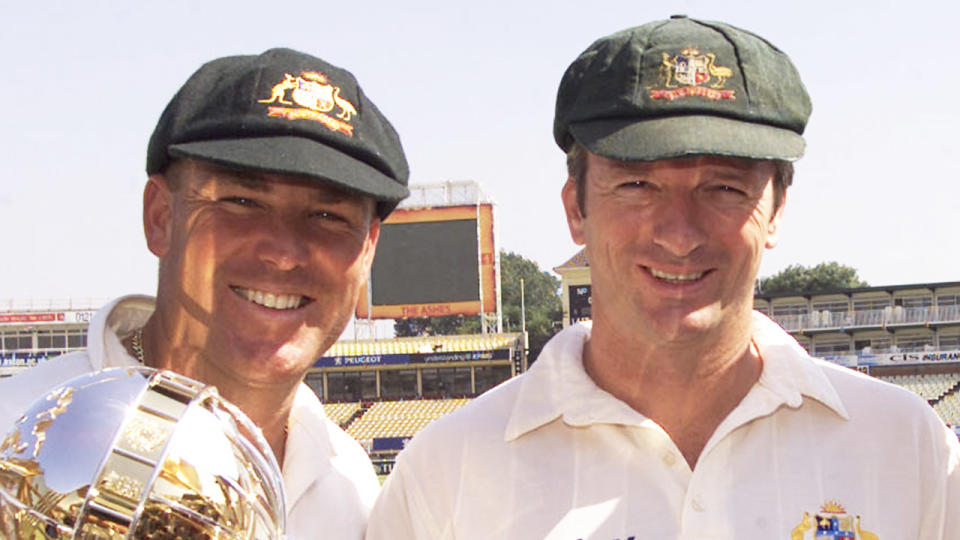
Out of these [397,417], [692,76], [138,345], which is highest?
[692,76]

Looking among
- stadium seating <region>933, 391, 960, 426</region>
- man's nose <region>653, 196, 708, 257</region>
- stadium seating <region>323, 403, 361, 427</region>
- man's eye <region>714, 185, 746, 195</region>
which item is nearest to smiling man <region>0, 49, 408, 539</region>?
man's nose <region>653, 196, 708, 257</region>

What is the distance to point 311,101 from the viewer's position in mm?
2662

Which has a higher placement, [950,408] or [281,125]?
[281,125]

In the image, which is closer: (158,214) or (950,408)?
(158,214)

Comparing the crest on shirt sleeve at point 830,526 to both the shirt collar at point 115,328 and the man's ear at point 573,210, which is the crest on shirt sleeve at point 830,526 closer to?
the man's ear at point 573,210

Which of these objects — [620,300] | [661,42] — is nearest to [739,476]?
[620,300]

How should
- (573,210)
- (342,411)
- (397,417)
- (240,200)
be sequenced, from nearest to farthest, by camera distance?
(240,200) < (573,210) < (397,417) < (342,411)

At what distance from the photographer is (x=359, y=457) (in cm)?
350

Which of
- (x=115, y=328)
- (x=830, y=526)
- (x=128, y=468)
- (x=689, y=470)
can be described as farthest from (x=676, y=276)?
(x=128, y=468)

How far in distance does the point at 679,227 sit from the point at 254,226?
1.09 meters

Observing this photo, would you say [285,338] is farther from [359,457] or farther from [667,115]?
[667,115]

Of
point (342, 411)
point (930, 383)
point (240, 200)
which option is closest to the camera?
point (240, 200)

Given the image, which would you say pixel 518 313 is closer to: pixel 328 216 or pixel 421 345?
pixel 421 345

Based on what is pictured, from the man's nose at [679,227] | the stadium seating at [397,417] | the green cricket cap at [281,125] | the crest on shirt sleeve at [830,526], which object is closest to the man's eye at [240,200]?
the green cricket cap at [281,125]
